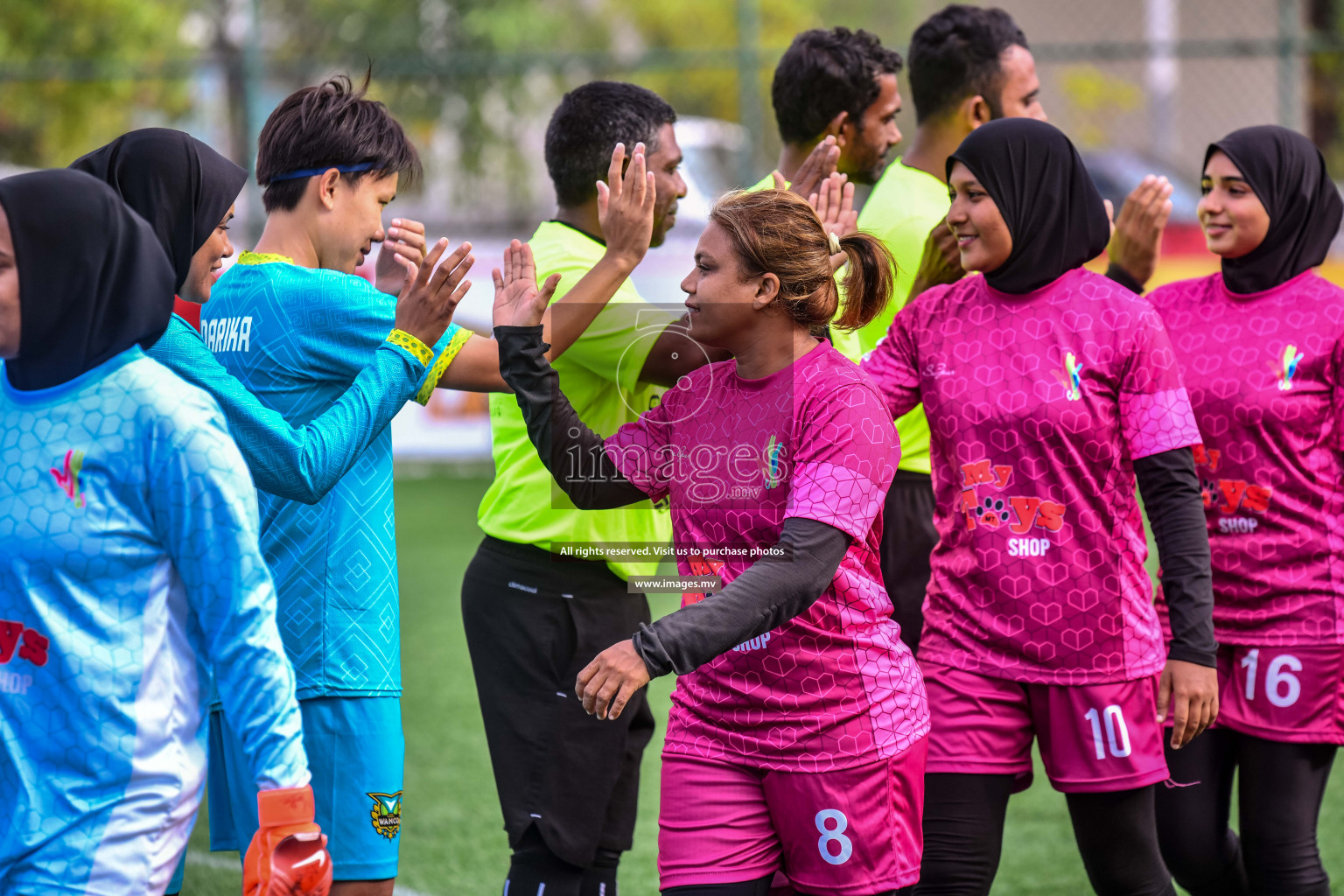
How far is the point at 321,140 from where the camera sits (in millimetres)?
3064

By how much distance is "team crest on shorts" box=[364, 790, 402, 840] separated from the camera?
299 centimetres

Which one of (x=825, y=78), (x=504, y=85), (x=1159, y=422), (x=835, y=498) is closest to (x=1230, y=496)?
(x=1159, y=422)

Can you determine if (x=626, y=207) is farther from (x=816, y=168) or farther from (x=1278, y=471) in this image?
(x=1278, y=471)

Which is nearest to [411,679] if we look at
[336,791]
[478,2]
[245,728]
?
[336,791]

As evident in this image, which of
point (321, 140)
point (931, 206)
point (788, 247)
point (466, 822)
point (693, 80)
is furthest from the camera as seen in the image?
point (693, 80)

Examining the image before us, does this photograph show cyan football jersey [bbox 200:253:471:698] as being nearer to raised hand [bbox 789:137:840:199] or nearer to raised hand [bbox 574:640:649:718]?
raised hand [bbox 574:640:649:718]

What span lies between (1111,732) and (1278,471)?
887 millimetres

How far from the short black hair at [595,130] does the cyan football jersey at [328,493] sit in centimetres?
76

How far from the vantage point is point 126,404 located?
2225mm

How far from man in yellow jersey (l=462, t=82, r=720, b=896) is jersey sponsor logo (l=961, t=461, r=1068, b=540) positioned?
76cm

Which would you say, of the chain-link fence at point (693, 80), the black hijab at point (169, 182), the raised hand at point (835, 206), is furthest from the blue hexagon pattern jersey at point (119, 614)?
the chain-link fence at point (693, 80)

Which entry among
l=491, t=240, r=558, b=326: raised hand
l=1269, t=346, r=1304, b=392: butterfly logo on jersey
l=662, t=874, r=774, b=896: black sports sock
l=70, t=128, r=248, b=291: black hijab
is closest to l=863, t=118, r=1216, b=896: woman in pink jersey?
l=1269, t=346, r=1304, b=392: butterfly logo on jersey

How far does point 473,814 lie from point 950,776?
8.33 feet

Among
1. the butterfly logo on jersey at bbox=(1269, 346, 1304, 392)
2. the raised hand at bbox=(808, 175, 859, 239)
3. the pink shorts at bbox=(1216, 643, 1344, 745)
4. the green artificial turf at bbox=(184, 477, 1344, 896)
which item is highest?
the raised hand at bbox=(808, 175, 859, 239)
